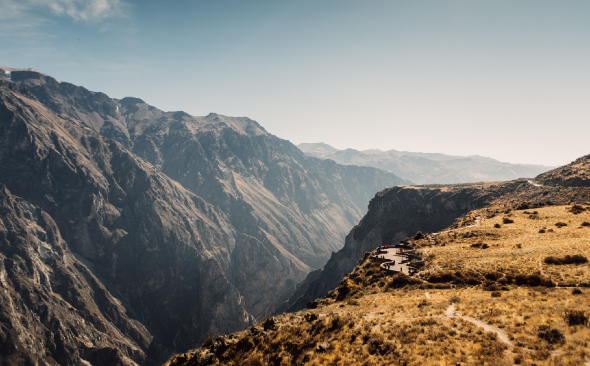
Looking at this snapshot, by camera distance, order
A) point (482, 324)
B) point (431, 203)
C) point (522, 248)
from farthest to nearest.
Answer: point (431, 203), point (522, 248), point (482, 324)

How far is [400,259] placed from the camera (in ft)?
156

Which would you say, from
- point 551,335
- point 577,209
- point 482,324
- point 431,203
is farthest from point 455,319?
point 431,203

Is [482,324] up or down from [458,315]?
up

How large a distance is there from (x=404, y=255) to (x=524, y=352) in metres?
34.7

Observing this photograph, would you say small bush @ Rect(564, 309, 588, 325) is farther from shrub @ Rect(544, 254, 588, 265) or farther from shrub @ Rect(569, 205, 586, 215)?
shrub @ Rect(569, 205, 586, 215)

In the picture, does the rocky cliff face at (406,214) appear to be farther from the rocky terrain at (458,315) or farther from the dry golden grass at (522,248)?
the rocky terrain at (458,315)

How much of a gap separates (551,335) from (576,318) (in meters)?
2.74

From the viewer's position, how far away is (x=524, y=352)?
A: 16.0m

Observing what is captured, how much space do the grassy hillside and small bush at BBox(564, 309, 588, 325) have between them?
1.9 inches

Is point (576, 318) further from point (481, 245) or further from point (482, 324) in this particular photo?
point (481, 245)

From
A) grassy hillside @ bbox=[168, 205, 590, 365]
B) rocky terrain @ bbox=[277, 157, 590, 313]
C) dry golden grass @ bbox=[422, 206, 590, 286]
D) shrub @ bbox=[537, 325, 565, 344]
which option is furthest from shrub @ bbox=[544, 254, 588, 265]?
rocky terrain @ bbox=[277, 157, 590, 313]

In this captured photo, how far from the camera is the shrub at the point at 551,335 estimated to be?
16.5 m

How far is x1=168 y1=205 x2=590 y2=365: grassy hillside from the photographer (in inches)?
672

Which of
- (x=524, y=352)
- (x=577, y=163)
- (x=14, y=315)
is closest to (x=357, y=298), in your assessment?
(x=524, y=352)
